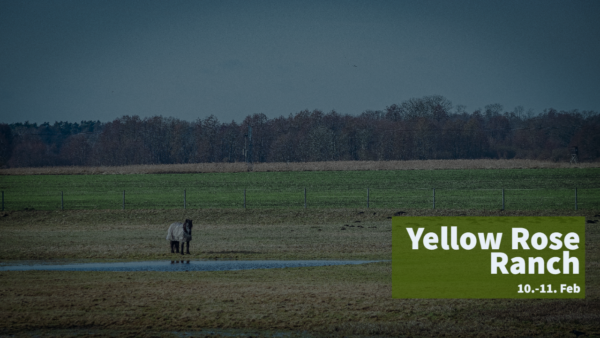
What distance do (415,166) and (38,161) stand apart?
109 metres

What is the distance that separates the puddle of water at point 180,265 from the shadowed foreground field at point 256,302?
1068 mm

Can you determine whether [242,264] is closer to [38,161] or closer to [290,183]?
[290,183]

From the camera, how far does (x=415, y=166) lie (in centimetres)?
9981

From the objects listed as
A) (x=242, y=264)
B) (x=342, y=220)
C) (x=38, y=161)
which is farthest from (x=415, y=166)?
(x=38, y=161)

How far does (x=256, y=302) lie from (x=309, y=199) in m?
35.3

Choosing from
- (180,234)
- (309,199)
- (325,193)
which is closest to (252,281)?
(180,234)

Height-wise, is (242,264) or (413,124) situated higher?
(413,124)

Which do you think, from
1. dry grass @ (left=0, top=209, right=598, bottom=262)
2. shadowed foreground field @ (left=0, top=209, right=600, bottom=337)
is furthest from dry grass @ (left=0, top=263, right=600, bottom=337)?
dry grass @ (left=0, top=209, right=598, bottom=262)

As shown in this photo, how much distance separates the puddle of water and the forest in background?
382 feet

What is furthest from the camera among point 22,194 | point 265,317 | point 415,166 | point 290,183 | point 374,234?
point 415,166

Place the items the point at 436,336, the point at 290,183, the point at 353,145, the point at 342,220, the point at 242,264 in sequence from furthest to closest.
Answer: the point at 353,145 → the point at 290,183 → the point at 342,220 → the point at 242,264 → the point at 436,336

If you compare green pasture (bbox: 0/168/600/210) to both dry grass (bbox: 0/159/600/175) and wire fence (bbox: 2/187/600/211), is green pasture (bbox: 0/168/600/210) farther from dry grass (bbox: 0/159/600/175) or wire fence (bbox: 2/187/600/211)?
dry grass (bbox: 0/159/600/175)

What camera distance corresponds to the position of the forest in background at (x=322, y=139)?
151375mm

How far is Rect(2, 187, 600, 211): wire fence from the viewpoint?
140 feet
